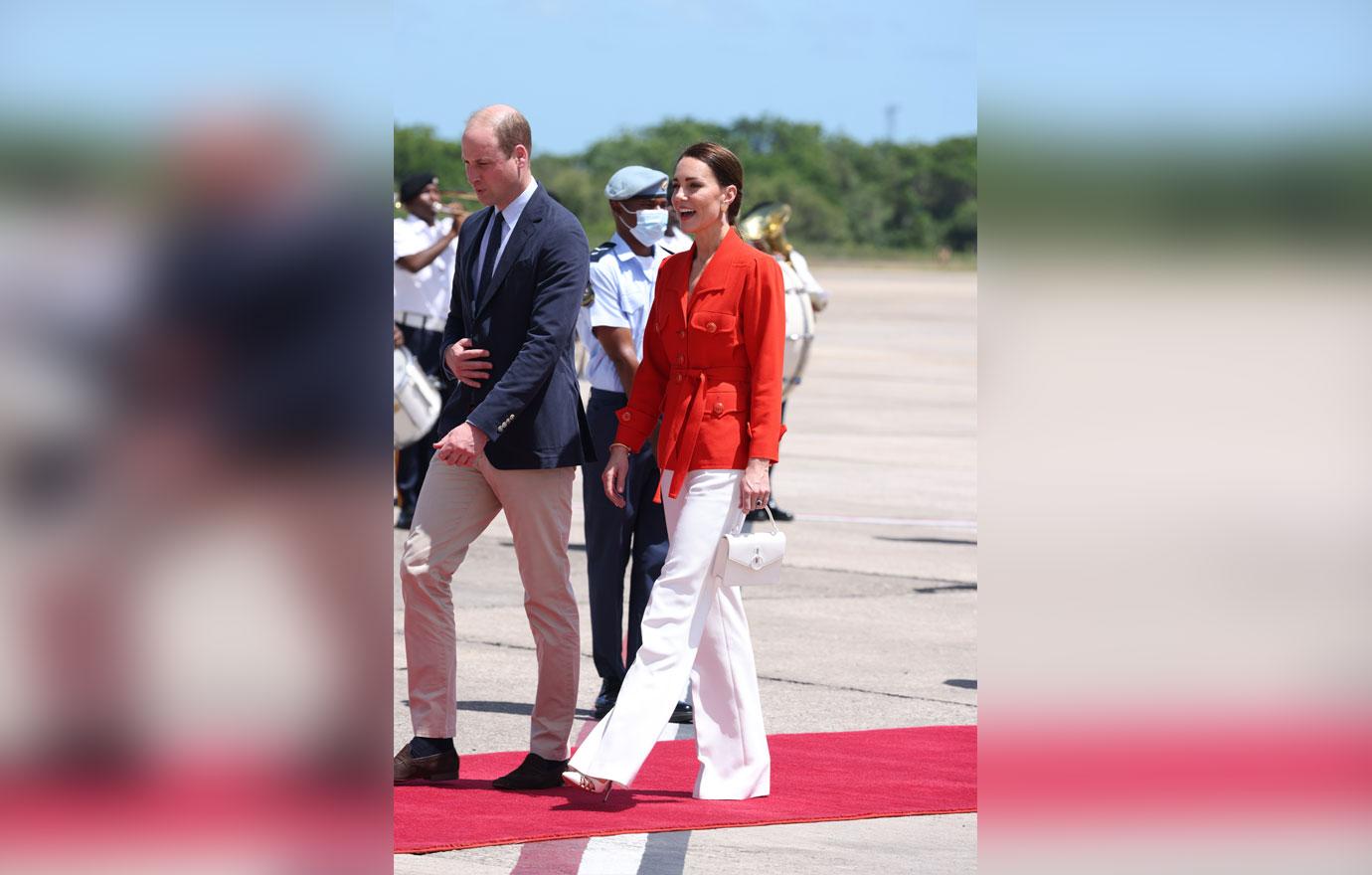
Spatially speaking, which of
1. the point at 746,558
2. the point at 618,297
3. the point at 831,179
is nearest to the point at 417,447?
the point at 618,297

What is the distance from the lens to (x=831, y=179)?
11144cm

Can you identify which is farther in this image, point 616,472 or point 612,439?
point 612,439

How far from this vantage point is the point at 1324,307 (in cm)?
292

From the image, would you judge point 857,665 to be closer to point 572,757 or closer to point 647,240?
point 647,240

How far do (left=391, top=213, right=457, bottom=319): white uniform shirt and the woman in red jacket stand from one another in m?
6.96

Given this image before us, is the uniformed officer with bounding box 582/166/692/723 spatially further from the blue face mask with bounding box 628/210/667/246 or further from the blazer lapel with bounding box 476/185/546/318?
the blazer lapel with bounding box 476/185/546/318

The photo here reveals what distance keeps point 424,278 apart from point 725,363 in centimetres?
723

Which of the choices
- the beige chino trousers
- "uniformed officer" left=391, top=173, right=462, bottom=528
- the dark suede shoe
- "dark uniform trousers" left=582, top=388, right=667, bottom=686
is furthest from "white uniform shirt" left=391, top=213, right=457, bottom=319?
the beige chino trousers

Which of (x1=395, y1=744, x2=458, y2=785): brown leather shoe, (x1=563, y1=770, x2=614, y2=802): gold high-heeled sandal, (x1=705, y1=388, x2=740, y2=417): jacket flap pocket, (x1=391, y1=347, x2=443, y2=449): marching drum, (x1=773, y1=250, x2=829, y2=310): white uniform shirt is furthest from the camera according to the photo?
(x1=773, y1=250, x2=829, y2=310): white uniform shirt

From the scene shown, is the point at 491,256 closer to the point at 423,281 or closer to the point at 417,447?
the point at 423,281

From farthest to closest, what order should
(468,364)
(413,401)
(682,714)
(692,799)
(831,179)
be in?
(831,179) → (413,401) → (682,714) → (692,799) → (468,364)

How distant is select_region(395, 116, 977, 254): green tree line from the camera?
97625 millimetres

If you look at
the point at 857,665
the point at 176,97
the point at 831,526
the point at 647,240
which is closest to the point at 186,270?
the point at 176,97

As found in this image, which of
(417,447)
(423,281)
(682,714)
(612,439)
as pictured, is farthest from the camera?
(417,447)
